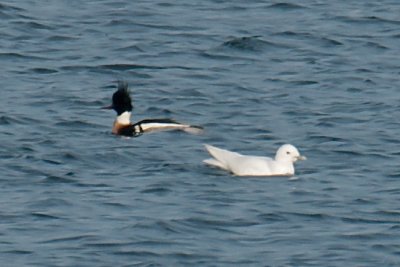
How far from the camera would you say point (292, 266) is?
47.0 feet

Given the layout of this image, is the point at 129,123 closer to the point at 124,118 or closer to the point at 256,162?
the point at 124,118

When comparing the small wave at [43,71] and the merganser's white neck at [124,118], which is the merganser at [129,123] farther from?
the small wave at [43,71]

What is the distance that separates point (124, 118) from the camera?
2062 centimetres

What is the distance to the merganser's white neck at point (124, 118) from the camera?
20.5 metres

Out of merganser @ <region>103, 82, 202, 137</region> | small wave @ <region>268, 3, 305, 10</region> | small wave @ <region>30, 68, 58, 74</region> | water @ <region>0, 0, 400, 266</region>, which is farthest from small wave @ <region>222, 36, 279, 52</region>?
merganser @ <region>103, 82, 202, 137</region>

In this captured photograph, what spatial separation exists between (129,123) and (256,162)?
3.13 meters

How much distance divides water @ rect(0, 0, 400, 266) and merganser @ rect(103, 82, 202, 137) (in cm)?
13

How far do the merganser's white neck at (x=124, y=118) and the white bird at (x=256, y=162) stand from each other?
103 inches

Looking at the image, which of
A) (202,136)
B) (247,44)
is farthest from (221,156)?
(247,44)

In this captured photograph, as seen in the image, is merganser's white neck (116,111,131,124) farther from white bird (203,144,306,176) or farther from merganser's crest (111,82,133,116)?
white bird (203,144,306,176)

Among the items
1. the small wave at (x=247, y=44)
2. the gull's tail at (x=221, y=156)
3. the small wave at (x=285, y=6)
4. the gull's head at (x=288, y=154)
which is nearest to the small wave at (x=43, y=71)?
the small wave at (x=247, y=44)

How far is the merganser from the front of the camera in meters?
20.2

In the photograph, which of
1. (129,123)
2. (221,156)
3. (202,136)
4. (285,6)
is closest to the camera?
(221,156)

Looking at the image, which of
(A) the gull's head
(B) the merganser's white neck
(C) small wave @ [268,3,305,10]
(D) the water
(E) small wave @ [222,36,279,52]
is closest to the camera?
(D) the water
